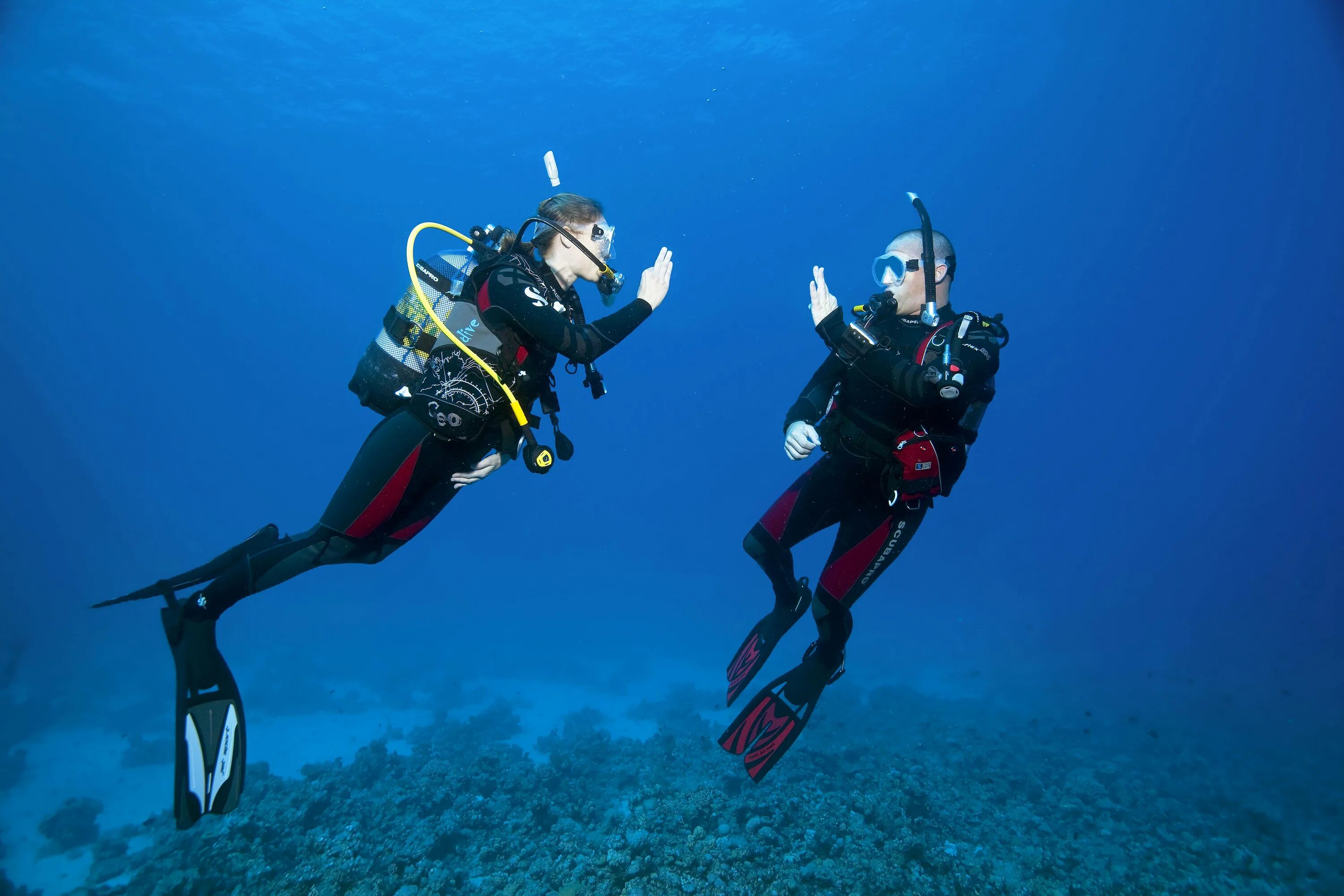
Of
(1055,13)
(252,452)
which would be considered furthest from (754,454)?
(252,452)

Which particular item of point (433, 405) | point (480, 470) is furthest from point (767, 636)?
point (433, 405)

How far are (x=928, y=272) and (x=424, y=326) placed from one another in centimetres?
329

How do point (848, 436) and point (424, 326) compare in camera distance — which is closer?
point (424, 326)

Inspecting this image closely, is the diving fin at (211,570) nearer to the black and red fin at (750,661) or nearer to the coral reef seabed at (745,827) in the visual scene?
the coral reef seabed at (745,827)

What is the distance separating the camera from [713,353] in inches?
2601

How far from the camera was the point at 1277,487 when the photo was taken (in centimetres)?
5241

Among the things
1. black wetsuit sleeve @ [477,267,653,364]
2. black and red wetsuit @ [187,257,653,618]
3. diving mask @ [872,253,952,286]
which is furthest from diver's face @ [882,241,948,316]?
black wetsuit sleeve @ [477,267,653,364]

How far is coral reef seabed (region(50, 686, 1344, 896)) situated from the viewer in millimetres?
5355

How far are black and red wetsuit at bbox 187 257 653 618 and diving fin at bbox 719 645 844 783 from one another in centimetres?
295

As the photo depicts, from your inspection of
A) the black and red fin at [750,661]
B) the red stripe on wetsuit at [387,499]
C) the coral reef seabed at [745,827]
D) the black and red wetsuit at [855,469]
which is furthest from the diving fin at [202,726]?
the black and red wetsuit at [855,469]

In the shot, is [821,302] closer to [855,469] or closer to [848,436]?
[848,436]

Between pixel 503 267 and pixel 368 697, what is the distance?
16531mm

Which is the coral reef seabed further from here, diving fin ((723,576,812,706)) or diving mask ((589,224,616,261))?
diving mask ((589,224,616,261))

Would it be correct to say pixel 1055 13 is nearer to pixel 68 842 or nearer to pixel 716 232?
pixel 716 232
